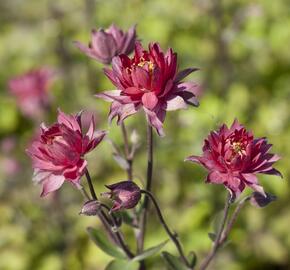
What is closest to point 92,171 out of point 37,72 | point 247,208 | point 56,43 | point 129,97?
point 37,72

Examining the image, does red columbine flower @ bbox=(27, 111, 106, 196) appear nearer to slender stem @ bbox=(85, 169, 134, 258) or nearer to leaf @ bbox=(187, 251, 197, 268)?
slender stem @ bbox=(85, 169, 134, 258)

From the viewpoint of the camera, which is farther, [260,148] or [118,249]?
[118,249]

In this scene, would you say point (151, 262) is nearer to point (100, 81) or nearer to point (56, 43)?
point (100, 81)

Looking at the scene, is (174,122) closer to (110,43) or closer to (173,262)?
(110,43)

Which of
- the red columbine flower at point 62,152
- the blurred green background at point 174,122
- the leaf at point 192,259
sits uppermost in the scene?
the red columbine flower at point 62,152

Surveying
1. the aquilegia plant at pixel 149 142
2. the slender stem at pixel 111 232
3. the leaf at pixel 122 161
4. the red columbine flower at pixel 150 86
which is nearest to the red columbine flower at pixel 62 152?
the aquilegia plant at pixel 149 142

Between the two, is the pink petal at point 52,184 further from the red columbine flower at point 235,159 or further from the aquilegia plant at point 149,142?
the red columbine flower at point 235,159

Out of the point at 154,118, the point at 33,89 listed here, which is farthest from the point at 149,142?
the point at 33,89
